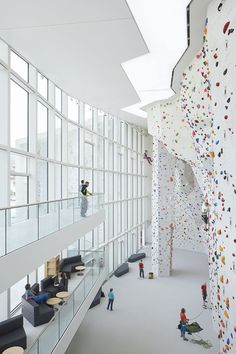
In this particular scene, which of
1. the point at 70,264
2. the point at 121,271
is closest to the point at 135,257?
the point at 121,271

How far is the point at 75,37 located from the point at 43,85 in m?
3.65

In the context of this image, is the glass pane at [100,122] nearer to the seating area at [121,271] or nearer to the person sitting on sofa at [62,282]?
the seating area at [121,271]

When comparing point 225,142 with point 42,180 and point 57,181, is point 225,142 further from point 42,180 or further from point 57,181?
point 57,181

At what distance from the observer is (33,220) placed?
6.82 metres

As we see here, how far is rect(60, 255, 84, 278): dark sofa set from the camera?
37.3 ft

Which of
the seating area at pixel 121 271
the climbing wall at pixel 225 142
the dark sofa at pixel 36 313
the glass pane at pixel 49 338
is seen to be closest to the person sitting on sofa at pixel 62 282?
the dark sofa at pixel 36 313

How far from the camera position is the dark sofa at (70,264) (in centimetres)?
1135

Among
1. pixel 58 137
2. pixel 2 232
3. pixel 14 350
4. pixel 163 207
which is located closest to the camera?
pixel 2 232

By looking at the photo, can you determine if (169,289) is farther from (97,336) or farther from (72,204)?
(72,204)

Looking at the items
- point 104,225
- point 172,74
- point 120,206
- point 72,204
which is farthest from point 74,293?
point 120,206

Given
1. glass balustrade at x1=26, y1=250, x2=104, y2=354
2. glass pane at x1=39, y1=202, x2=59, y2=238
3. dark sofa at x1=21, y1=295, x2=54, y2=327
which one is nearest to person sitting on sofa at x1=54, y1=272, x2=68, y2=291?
glass balustrade at x1=26, y1=250, x2=104, y2=354

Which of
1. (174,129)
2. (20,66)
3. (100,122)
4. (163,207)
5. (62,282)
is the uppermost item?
(20,66)

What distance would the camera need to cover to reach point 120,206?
20.6m

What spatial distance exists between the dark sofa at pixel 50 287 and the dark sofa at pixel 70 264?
3.72 feet
